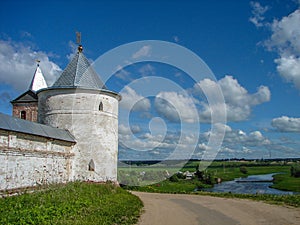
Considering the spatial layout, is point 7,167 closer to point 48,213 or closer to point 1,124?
point 1,124

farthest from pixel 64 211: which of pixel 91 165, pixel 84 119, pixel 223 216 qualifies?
pixel 84 119

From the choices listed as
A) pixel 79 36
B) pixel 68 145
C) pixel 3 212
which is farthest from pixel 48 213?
pixel 79 36

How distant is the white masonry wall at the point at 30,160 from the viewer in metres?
10.7

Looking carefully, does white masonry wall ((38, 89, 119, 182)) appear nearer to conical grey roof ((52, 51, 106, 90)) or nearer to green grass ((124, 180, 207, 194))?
conical grey roof ((52, 51, 106, 90))

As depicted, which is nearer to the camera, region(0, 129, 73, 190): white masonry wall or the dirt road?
the dirt road

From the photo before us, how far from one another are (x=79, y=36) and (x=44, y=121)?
591 cm

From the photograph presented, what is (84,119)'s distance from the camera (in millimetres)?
16938

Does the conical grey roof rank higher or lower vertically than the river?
higher

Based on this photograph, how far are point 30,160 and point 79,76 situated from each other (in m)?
6.94

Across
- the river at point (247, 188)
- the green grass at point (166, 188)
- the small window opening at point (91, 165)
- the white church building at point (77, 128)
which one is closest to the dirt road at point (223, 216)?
the white church building at point (77, 128)

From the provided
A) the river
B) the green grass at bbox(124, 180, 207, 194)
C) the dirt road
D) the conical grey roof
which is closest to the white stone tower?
the conical grey roof

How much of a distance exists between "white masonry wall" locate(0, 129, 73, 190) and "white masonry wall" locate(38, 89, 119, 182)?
1.21 meters

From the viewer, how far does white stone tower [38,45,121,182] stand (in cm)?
1673

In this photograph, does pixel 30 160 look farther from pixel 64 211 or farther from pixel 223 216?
pixel 223 216
